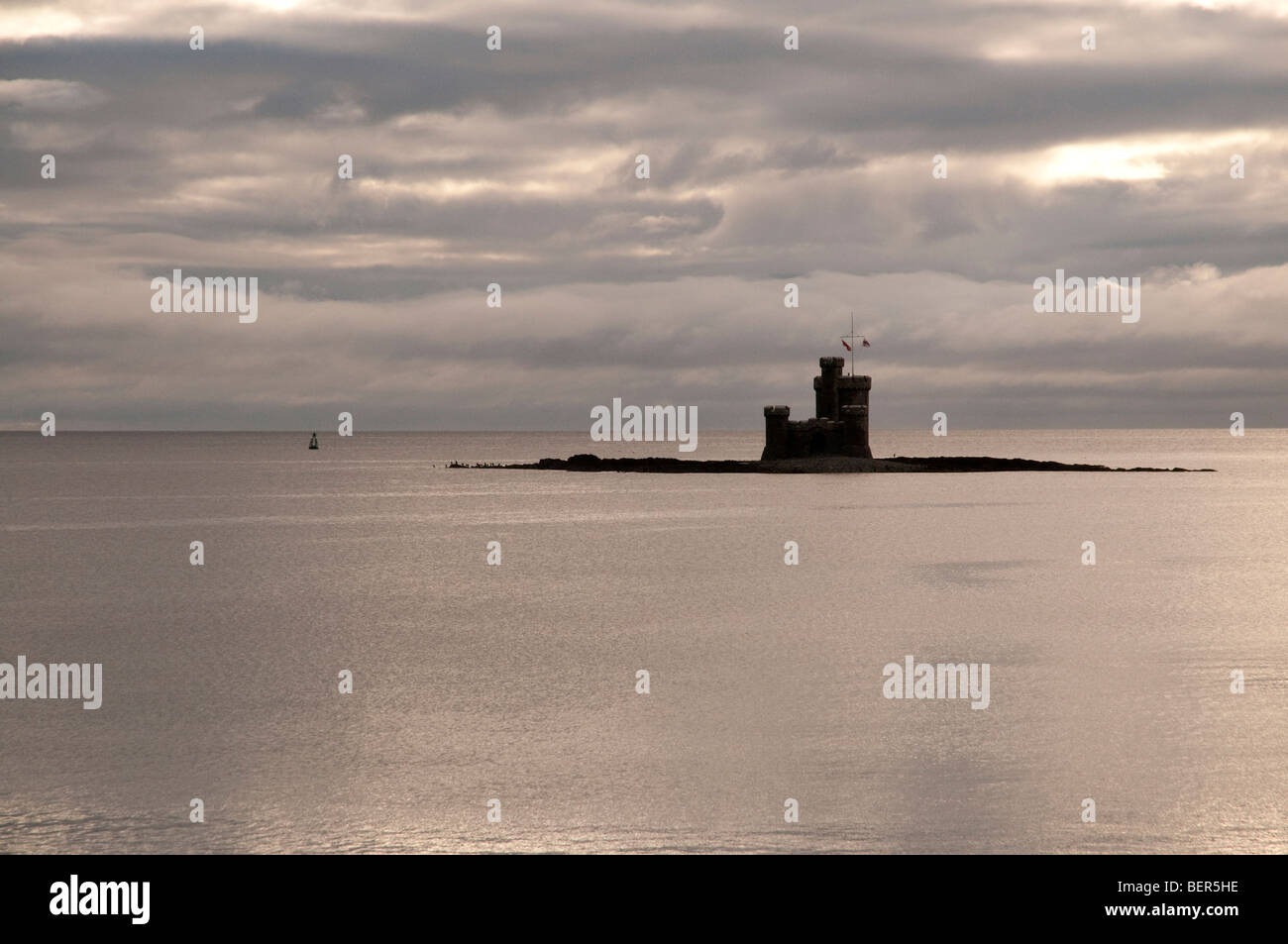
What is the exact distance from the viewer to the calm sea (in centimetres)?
1659

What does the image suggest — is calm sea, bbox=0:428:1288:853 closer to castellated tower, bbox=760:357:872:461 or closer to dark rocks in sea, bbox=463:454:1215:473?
castellated tower, bbox=760:357:872:461

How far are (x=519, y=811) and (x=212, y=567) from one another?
1577 inches

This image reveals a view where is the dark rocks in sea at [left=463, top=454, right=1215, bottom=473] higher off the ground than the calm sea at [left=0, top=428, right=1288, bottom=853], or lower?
higher

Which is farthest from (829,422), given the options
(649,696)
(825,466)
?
(649,696)

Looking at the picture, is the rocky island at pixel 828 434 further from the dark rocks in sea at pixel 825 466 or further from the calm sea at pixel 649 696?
the calm sea at pixel 649 696

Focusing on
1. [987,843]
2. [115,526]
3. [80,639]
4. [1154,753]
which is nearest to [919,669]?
[1154,753]

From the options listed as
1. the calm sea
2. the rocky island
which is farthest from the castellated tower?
the calm sea

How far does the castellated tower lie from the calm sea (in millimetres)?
60621

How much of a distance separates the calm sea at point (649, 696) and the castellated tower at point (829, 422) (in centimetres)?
6062
